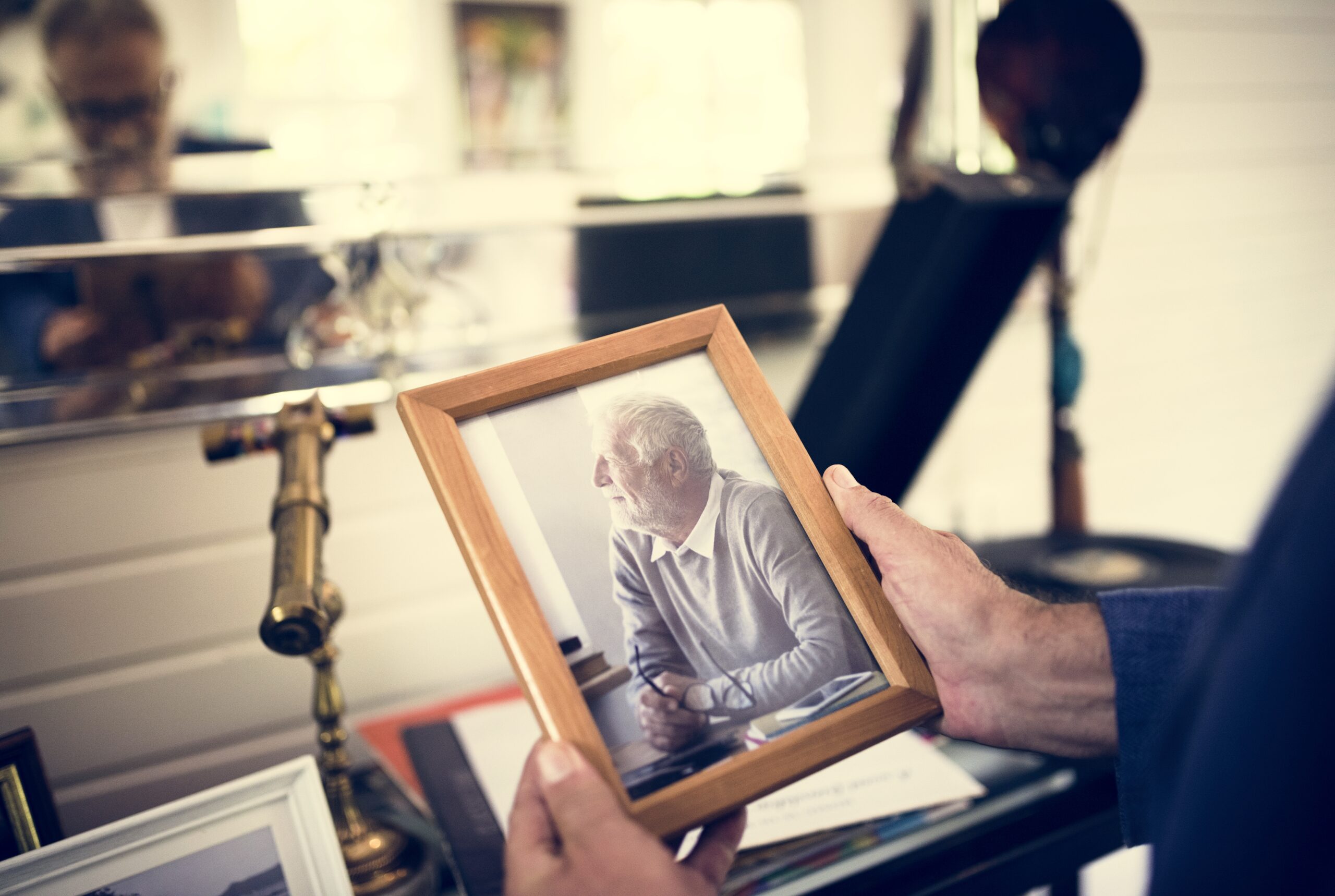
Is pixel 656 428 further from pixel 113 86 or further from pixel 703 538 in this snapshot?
pixel 113 86

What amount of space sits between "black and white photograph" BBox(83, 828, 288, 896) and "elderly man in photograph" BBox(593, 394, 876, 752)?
12.9 inches

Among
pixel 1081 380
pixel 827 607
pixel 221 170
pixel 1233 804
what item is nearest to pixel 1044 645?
pixel 827 607

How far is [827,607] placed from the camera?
545 mm

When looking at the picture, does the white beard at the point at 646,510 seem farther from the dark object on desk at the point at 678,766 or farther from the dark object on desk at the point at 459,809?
the dark object on desk at the point at 459,809

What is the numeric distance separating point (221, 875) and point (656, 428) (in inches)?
17.9

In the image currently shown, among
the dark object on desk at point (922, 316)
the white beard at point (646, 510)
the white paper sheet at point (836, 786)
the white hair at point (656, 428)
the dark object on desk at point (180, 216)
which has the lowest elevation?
the white paper sheet at point (836, 786)

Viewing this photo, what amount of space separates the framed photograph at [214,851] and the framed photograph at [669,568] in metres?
0.27

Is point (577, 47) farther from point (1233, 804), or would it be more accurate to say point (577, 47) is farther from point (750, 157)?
point (1233, 804)

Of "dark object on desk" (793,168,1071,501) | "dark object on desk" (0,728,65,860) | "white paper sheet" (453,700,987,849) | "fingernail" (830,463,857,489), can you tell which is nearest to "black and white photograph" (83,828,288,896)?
"dark object on desk" (0,728,65,860)

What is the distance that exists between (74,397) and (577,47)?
760 millimetres

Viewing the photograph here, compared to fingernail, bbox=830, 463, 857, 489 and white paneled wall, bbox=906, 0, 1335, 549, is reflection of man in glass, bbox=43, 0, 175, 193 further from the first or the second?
white paneled wall, bbox=906, 0, 1335, 549

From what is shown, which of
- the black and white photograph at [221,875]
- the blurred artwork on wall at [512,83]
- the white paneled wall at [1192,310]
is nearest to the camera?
the black and white photograph at [221,875]

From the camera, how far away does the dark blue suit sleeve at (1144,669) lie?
2.01 ft

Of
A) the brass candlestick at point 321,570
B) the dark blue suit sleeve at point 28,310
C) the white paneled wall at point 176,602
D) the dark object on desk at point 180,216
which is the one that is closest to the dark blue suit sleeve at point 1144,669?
the brass candlestick at point 321,570
